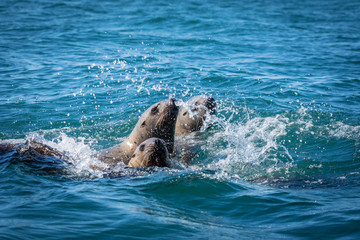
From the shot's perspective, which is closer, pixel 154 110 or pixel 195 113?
pixel 154 110

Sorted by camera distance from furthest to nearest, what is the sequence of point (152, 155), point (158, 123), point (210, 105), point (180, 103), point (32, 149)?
point (210, 105), point (180, 103), point (158, 123), point (32, 149), point (152, 155)

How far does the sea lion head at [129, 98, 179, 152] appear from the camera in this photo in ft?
27.8

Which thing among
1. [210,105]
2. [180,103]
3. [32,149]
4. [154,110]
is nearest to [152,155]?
[154,110]

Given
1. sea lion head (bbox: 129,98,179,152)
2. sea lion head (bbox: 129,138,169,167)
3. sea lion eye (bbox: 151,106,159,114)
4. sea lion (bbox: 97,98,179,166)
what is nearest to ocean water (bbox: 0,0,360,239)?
sea lion head (bbox: 129,138,169,167)

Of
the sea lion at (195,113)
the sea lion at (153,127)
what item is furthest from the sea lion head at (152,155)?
the sea lion at (195,113)

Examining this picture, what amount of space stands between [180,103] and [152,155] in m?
2.84

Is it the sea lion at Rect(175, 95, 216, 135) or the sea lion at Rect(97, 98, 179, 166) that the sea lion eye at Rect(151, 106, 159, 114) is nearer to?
the sea lion at Rect(97, 98, 179, 166)

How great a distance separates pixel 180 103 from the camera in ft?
32.4

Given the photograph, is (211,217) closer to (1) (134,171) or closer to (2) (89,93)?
(1) (134,171)

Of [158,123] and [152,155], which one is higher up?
[158,123]

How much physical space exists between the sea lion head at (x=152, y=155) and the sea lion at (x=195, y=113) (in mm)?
2807

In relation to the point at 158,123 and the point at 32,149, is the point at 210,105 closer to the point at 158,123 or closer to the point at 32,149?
the point at 158,123

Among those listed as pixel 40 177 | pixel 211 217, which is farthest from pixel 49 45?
pixel 211 217

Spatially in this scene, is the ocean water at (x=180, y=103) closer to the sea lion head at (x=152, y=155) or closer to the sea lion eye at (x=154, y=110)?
the sea lion head at (x=152, y=155)
